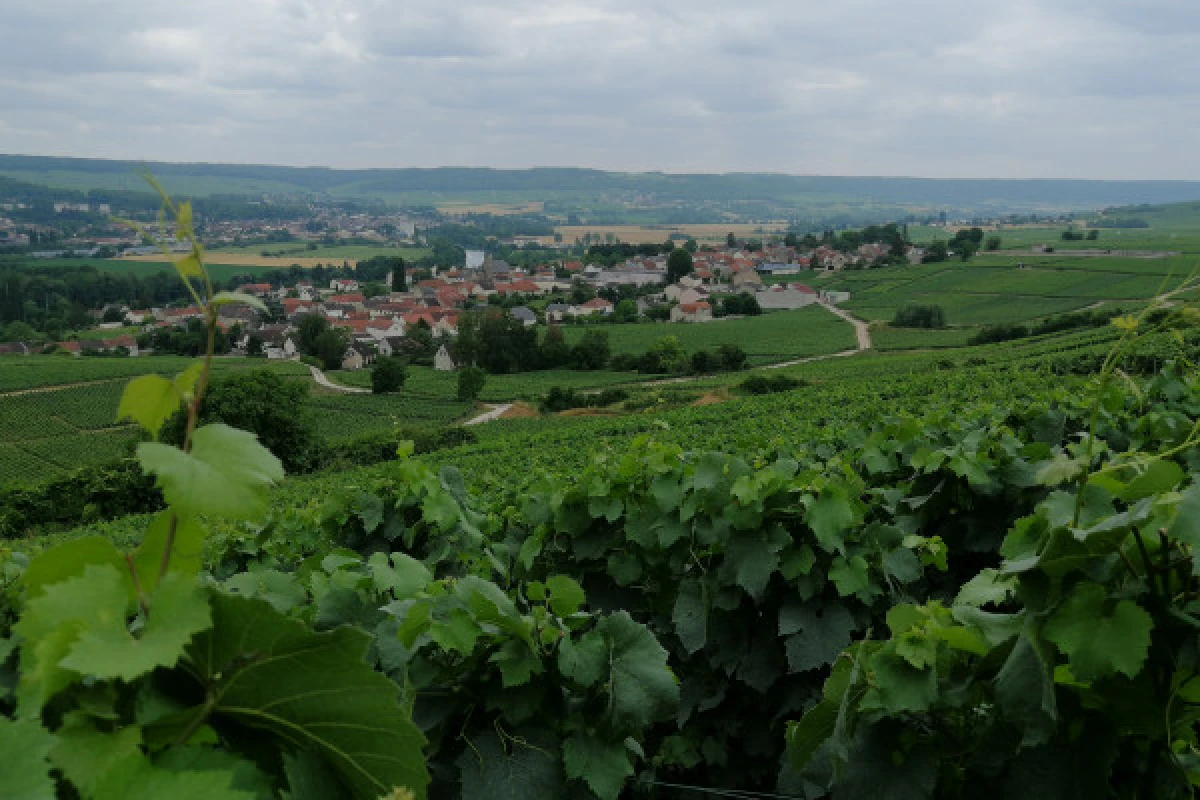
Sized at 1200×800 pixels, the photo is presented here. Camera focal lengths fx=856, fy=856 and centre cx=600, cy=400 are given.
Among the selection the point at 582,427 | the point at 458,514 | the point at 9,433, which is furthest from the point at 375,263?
Answer: the point at 458,514

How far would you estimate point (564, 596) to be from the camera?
7.95 ft

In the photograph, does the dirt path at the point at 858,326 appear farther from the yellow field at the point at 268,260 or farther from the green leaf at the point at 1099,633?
the yellow field at the point at 268,260

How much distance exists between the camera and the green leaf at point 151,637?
0.95m

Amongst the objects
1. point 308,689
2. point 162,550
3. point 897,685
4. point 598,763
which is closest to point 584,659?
point 598,763

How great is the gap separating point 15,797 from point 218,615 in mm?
343

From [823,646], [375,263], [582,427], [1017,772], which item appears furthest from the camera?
[375,263]

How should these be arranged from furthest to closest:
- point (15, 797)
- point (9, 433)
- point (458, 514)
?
point (9, 433), point (458, 514), point (15, 797)

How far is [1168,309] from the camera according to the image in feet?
5.59

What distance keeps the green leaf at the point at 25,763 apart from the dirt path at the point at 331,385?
75510mm

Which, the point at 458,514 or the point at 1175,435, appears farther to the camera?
the point at 1175,435

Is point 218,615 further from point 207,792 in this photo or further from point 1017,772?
point 1017,772

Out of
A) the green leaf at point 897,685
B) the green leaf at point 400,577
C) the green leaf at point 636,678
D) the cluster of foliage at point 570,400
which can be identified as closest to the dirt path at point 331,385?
the cluster of foliage at point 570,400

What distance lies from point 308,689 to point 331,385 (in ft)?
270

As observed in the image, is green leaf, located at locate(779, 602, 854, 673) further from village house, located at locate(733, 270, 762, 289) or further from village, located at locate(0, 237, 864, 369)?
village house, located at locate(733, 270, 762, 289)
